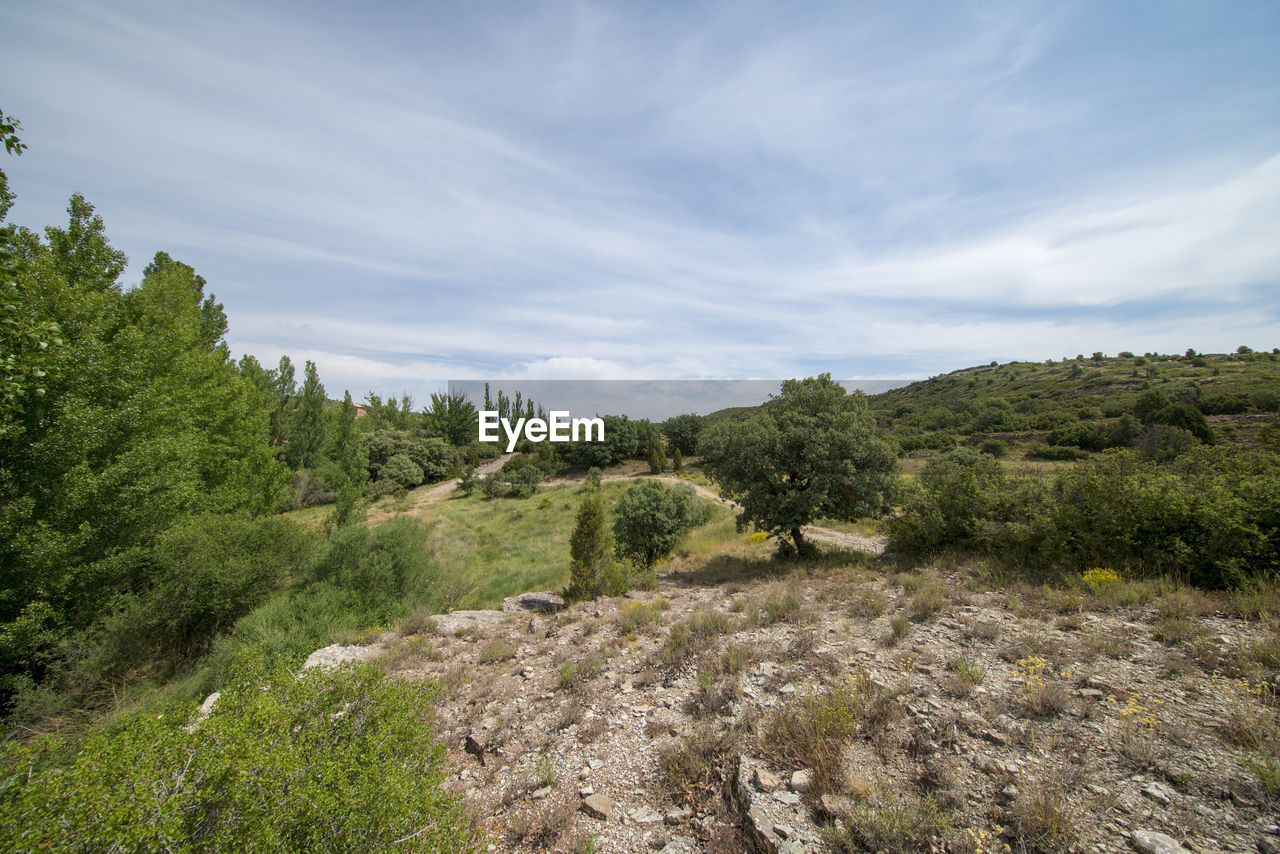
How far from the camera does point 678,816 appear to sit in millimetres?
3850

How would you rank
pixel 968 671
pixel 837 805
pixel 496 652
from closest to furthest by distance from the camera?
pixel 837 805 → pixel 968 671 → pixel 496 652

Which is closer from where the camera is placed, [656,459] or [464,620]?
[464,620]

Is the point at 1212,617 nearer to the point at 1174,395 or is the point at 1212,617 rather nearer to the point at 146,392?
the point at 146,392

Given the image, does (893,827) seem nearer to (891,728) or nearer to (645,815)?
(891,728)

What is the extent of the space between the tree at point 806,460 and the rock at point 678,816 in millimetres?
8631

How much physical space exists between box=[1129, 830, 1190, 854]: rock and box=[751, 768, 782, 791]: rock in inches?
91.0

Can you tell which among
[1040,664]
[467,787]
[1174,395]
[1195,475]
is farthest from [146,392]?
[1174,395]

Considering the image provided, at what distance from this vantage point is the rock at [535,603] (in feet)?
35.7

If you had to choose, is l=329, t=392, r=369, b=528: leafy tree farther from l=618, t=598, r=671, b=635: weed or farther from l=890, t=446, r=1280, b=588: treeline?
l=890, t=446, r=1280, b=588: treeline

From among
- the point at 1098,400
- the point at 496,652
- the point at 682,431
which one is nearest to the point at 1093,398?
the point at 1098,400

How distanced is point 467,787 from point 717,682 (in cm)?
311

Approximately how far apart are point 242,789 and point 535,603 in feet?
30.9

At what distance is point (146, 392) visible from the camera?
1023cm

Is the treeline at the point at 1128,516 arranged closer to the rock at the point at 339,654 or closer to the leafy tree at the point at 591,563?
the leafy tree at the point at 591,563
